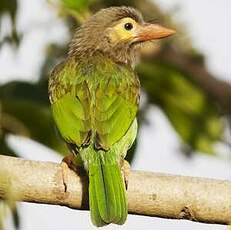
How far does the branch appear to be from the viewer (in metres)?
3.38

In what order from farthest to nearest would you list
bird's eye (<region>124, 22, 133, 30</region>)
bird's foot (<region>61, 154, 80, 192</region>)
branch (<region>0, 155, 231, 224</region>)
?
bird's eye (<region>124, 22, 133, 30</region>) → bird's foot (<region>61, 154, 80, 192</region>) → branch (<region>0, 155, 231, 224</region>)

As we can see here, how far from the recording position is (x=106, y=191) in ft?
12.4

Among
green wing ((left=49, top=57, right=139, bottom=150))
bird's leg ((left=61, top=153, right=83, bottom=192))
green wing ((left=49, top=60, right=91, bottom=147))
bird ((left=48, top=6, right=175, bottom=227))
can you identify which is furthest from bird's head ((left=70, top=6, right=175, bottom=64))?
bird's leg ((left=61, top=153, right=83, bottom=192))

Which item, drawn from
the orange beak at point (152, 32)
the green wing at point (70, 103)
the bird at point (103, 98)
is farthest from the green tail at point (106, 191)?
the orange beak at point (152, 32)

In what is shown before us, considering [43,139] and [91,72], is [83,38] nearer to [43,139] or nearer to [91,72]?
[91,72]

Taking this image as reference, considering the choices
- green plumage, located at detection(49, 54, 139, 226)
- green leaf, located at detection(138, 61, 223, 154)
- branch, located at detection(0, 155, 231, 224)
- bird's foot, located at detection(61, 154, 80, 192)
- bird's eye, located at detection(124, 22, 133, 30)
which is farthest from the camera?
bird's eye, located at detection(124, 22, 133, 30)

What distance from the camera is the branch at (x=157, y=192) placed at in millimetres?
3385

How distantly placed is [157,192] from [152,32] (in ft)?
5.68

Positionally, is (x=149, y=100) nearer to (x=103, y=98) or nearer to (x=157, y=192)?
(x=103, y=98)

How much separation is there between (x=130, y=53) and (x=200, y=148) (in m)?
0.91

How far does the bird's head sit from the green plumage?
29cm

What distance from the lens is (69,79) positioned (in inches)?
180

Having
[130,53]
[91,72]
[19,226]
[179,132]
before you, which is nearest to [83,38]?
[130,53]

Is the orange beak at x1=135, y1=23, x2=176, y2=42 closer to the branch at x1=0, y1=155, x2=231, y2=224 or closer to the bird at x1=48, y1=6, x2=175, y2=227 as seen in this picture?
the bird at x1=48, y1=6, x2=175, y2=227
